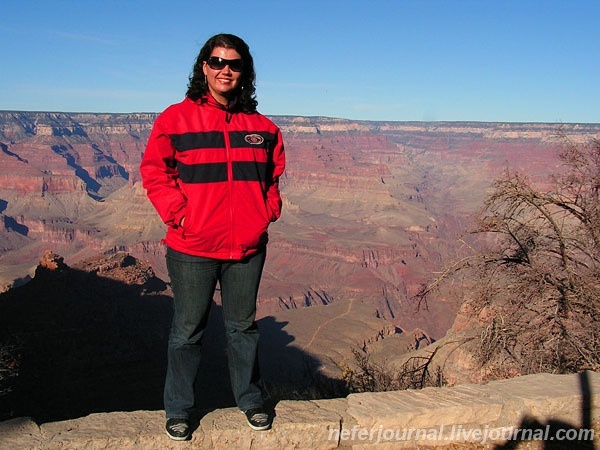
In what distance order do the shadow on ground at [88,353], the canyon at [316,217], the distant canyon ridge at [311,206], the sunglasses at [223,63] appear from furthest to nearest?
the distant canyon ridge at [311,206] → the canyon at [316,217] → the shadow on ground at [88,353] → the sunglasses at [223,63]

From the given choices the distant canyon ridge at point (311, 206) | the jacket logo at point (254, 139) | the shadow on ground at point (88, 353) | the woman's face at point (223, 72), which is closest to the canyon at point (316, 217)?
the distant canyon ridge at point (311, 206)

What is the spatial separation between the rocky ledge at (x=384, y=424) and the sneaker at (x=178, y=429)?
52 mm

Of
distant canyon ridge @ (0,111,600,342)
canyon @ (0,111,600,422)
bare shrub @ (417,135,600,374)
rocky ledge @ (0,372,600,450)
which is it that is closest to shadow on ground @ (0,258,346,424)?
canyon @ (0,111,600,422)

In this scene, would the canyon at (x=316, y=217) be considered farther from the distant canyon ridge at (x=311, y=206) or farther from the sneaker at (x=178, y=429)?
the sneaker at (x=178, y=429)

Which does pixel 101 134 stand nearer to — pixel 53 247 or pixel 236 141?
pixel 53 247

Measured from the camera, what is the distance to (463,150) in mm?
193375

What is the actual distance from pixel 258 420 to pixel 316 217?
114 m

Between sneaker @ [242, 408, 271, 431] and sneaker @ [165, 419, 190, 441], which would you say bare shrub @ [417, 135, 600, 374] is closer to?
sneaker @ [242, 408, 271, 431]

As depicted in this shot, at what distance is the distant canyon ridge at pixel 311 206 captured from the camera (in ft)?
239

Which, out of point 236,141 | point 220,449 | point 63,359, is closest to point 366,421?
point 220,449

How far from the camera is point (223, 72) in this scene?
331cm

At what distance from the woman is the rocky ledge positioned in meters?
0.17

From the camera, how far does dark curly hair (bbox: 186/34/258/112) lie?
333 cm

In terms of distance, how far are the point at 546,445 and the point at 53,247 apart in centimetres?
10008
